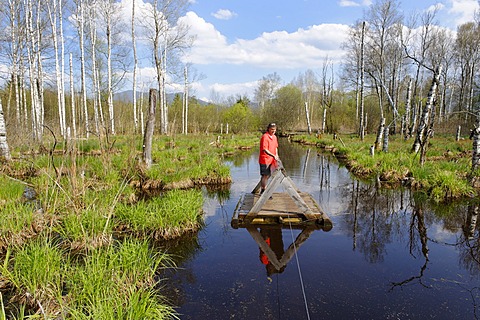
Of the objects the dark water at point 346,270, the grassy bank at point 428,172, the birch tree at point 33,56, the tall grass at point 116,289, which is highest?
the birch tree at point 33,56

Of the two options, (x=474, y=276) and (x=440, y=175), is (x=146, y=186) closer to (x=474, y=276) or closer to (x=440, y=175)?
(x=474, y=276)

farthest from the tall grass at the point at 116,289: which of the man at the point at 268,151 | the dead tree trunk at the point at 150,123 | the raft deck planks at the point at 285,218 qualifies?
the dead tree trunk at the point at 150,123

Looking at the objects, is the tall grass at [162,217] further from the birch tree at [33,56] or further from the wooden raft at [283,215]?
the birch tree at [33,56]

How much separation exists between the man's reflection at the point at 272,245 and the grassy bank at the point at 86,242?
1.54 metres

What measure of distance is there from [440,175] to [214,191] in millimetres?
7050

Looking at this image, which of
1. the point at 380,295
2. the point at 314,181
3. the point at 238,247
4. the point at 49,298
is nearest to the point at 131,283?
the point at 49,298

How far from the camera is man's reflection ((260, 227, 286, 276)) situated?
4.94 meters

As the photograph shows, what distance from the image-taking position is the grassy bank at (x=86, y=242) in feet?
11.2

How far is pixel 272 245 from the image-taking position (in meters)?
5.81

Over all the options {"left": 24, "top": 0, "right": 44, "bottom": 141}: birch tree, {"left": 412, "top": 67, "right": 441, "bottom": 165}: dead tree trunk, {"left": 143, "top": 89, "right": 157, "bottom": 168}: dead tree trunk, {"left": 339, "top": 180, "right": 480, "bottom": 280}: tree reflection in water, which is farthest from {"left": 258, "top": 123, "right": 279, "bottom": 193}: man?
{"left": 24, "top": 0, "right": 44, "bottom": 141}: birch tree

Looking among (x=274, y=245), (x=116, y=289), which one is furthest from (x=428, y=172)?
(x=116, y=289)

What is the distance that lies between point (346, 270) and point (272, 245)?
1.43 metres

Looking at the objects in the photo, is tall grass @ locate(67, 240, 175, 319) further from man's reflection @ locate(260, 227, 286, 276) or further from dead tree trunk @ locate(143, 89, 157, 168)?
dead tree trunk @ locate(143, 89, 157, 168)

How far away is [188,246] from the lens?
5801 millimetres
